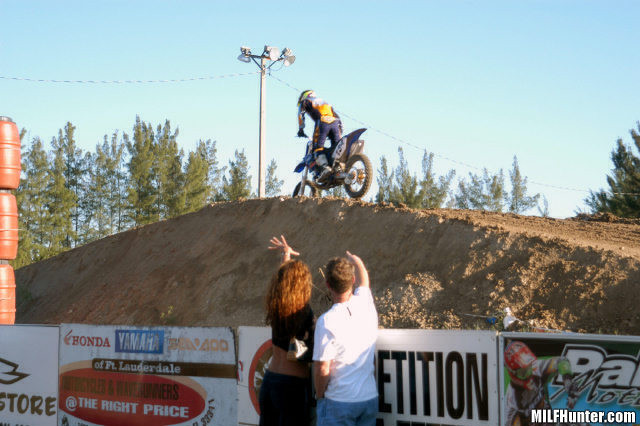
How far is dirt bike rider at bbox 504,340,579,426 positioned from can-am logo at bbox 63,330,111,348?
454cm

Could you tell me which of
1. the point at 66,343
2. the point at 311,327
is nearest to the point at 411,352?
the point at 311,327

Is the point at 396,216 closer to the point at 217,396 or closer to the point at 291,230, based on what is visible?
the point at 291,230

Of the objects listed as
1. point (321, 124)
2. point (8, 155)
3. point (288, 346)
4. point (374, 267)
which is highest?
point (321, 124)

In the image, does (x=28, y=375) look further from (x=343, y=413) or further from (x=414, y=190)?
(x=414, y=190)

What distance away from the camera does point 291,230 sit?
16.6 metres

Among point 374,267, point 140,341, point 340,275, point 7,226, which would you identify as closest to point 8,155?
point 7,226

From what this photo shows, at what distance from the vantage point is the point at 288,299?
5027 mm

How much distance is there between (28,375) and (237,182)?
34696mm

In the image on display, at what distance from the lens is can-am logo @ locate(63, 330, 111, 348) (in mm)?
7355

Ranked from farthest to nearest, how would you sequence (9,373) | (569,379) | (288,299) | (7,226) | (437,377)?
(7,226) < (9,373) < (437,377) < (288,299) < (569,379)

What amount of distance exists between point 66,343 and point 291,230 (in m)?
9.27

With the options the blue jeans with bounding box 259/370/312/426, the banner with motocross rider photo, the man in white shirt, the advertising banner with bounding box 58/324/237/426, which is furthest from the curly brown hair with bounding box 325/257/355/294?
the advertising banner with bounding box 58/324/237/426

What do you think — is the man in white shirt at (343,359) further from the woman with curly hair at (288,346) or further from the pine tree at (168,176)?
the pine tree at (168,176)

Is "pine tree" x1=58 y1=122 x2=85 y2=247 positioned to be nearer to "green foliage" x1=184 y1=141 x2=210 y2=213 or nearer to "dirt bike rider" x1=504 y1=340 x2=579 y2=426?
"green foliage" x1=184 y1=141 x2=210 y2=213
